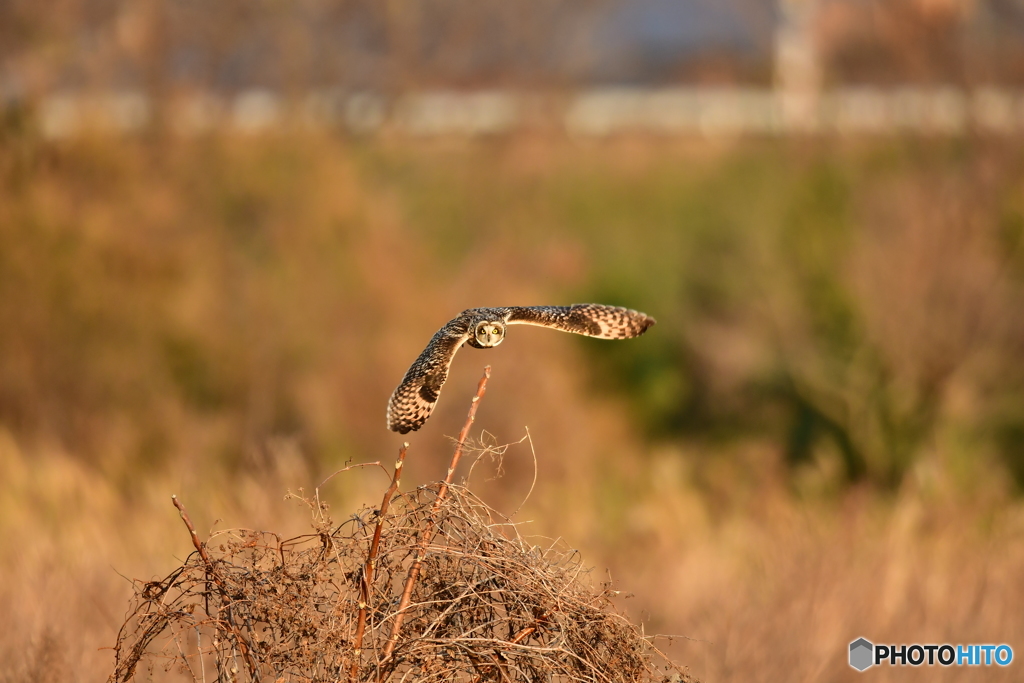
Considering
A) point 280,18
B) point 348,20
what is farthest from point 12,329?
point 348,20

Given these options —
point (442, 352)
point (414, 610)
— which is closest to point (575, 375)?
point (442, 352)

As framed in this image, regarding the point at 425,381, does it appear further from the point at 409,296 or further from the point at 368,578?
the point at 409,296

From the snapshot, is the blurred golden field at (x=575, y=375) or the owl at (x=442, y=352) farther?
the blurred golden field at (x=575, y=375)

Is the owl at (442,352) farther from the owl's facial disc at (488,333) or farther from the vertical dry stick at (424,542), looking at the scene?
the vertical dry stick at (424,542)

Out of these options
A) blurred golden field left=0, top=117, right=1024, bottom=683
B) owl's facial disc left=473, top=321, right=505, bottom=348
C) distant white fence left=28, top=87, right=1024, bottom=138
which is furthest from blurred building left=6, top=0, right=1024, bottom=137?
owl's facial disc left=473, top=321, right=505, bottom=348

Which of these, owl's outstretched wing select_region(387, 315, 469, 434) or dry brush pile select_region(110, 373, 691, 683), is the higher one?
owl's outstretched wing select_region(387, 315, 469, 434)

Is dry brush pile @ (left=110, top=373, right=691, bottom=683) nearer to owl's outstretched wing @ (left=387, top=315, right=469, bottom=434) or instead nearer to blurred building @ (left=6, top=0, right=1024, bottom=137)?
owl's outstretched wing @ (left=387, top=315, right=469, bottom=434)

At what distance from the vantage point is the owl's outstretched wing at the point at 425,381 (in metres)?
3.12

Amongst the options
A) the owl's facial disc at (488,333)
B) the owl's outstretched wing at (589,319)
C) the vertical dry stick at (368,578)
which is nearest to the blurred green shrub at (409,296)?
the owl's outstretched wing at (589,319)

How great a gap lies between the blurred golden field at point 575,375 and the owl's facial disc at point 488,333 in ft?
10.1

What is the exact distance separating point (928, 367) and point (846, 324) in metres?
1.56

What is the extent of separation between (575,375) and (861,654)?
8933 millimetres

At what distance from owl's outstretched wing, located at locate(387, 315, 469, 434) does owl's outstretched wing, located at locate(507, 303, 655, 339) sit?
21cm

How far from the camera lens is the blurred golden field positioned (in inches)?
286
